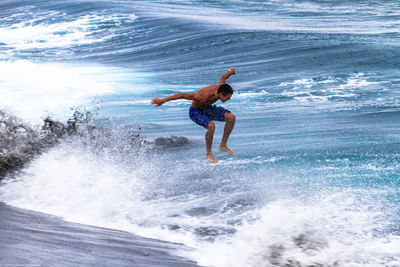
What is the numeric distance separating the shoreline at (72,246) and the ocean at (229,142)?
10.2 inches

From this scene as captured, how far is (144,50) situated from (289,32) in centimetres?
628

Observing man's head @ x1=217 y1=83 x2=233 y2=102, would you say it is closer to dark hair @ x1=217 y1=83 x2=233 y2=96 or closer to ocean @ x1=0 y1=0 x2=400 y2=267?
dark hair @ x1=217 y1=83 x2=233 y2=96

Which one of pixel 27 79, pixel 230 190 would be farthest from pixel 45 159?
Answer: pixel 27 79

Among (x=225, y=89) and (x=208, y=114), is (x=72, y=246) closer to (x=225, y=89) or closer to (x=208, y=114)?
(x=225, y=89)

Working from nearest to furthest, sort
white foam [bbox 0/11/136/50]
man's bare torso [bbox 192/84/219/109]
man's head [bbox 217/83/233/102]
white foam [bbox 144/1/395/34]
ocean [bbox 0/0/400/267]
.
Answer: ocean [bbox 0/0/400/267]
man's head [bbox 217/83/233/102]
man's bare torso [bbox 192/84/219/109]
white foam [bbox 144/1/395/34]
white foam [bbox 0/11/136/50]

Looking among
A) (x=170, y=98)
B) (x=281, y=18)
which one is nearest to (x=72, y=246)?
(x=170, y=98)

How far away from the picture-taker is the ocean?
5863mm

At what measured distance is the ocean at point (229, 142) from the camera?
19.2ft

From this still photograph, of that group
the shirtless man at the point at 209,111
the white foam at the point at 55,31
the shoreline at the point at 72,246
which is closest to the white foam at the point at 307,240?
the shoreline at the point at 72,246

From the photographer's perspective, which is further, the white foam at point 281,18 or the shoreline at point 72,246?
the white foam at point 281,18

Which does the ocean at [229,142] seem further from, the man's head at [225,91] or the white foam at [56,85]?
the man's head at [225,91]

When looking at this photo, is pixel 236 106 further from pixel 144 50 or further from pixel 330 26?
pixel 330 26

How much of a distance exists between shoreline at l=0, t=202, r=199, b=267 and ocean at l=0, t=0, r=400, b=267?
0.85 feet

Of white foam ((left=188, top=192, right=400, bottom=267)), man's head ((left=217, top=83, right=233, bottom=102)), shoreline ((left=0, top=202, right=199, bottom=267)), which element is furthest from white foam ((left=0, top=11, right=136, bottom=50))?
shoreline ((left=0, top=202, right=199, bottom=267))
